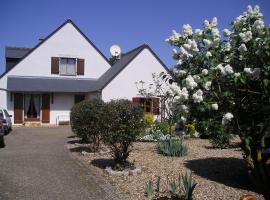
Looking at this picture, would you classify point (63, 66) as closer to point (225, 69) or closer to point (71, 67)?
point (71, 67)

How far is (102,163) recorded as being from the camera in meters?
11.1

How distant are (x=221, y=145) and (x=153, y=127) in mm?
4974

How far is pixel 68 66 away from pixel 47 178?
2107 cm

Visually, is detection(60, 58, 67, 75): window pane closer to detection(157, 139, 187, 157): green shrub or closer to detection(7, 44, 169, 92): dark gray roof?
detection(7, 44, 169, 92): dark gray roof

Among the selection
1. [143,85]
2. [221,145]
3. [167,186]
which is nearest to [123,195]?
[167,186]

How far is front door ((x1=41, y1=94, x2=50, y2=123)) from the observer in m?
27.9

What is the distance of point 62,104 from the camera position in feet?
93.4

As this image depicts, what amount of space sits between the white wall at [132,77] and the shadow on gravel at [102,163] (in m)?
14.1

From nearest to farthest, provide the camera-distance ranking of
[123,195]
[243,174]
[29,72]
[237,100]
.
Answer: [237,100], [123,195], [243,174], [29,72]

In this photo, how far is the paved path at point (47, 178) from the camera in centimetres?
749

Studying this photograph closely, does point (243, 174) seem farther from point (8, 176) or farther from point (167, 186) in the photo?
point (8, 176)

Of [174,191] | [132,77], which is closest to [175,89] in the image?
[174,191]

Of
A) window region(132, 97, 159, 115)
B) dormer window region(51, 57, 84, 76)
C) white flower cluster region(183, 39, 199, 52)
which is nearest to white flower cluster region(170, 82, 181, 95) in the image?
white flower cluster region(183, 39, 199, 52)

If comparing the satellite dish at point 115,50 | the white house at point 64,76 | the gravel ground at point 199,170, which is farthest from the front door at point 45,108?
the gravel ground at point 199,170
